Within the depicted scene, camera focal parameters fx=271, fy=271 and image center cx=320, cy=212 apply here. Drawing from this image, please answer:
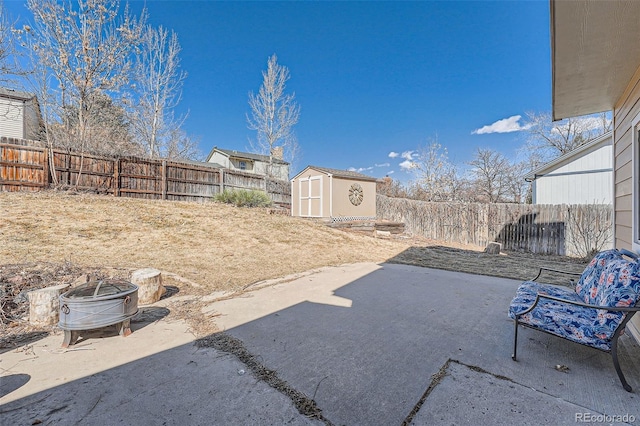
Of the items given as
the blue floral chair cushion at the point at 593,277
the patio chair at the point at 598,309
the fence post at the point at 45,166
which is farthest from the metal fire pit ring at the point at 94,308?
the fence post at the point at 45,166

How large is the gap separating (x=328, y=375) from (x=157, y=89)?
55.6ft

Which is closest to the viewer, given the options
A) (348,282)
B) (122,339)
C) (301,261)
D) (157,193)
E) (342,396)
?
(342,396)

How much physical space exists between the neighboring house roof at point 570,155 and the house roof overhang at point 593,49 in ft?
23.7

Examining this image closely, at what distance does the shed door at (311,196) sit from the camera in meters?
13.3

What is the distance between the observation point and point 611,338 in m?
1.93

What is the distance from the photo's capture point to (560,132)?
1734 cm

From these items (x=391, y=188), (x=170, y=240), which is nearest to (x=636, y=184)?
(x=170, y=240)

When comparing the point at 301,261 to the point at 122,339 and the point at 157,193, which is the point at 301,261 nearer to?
the point at 122,339

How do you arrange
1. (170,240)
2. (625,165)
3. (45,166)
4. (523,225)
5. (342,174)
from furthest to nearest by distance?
(342,174) → (523,225) → (45,166) → (170,240) → (625,165)

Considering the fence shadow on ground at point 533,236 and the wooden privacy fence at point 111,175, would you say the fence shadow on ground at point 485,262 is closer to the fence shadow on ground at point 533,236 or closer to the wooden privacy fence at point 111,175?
the fence shadow on ground at point 533,236

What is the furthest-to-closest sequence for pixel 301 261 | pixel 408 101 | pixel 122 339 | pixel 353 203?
pixel 408 101, pixel 353 203, pixel 301 261, pixel 122 339

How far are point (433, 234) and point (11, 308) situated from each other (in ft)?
38.7

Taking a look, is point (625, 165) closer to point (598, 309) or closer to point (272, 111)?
point (598, 309)

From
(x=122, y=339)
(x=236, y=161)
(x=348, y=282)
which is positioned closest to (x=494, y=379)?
(x=348, y=282)
